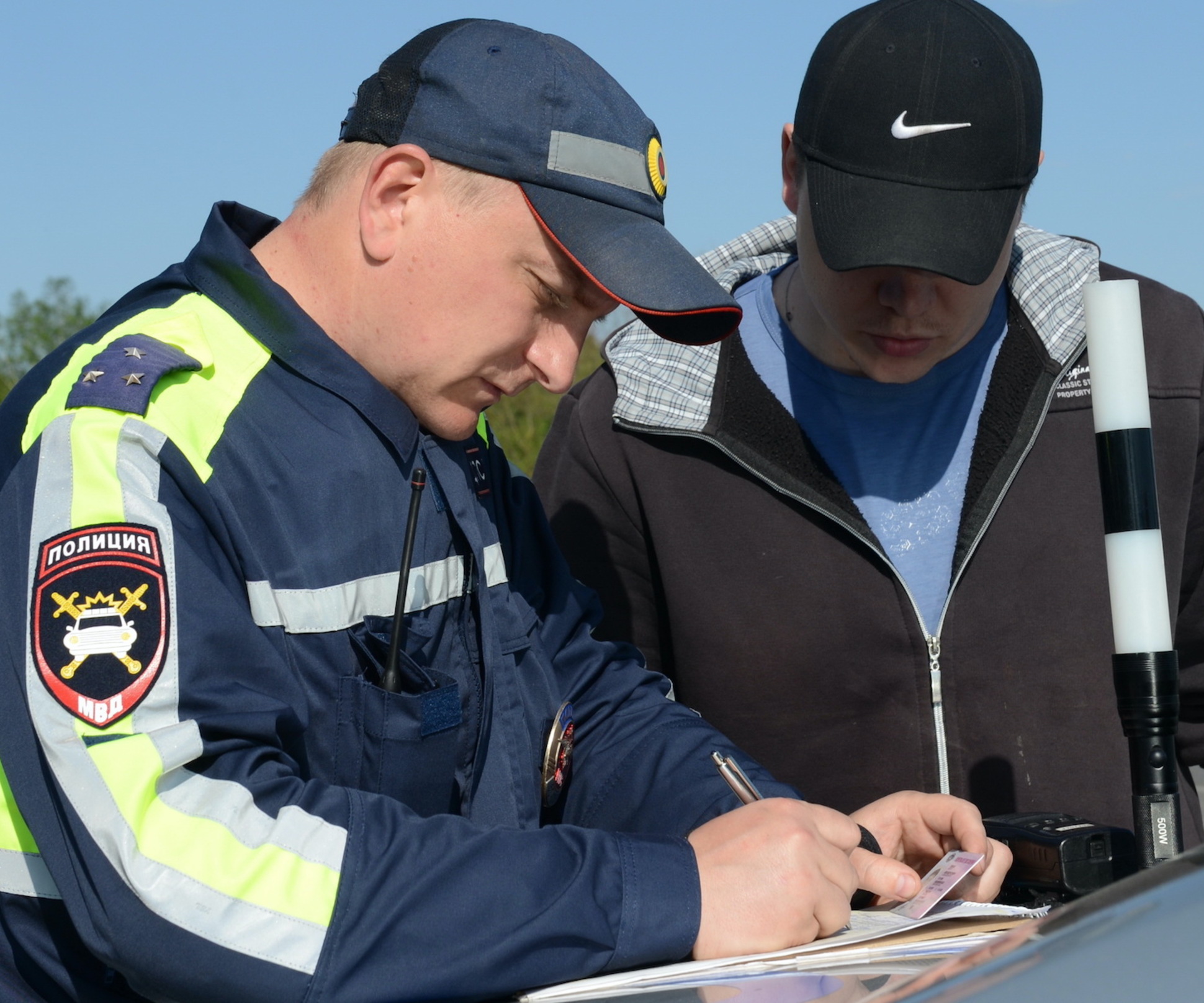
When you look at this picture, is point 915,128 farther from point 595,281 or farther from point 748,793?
point 748,793

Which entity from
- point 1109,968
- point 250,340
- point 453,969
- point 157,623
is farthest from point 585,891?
point 250,340

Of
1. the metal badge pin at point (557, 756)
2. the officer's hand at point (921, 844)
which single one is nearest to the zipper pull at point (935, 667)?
the officer's hand at point (921, 844)

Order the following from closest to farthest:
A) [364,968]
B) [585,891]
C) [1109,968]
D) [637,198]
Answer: [1109,968] → [364,968] → [585,891] → [637,198]

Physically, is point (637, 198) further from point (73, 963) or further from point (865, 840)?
point (73, 963)

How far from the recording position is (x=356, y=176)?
1.77 meters

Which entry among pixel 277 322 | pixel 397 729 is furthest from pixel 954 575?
pixel 277 322

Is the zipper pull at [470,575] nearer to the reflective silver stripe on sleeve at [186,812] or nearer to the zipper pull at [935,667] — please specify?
the reflective silver stripe on sleeve at [186,812]

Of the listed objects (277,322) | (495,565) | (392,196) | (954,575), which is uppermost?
(392,196)

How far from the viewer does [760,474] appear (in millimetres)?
2582

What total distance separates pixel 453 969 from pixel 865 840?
2.29 feet

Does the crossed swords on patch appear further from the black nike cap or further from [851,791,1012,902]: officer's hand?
the black nike cap

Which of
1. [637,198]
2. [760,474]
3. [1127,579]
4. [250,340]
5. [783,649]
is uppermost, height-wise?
[637,198]

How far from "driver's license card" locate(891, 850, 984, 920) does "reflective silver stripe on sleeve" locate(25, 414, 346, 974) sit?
69cm

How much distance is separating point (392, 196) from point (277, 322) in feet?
0.71
